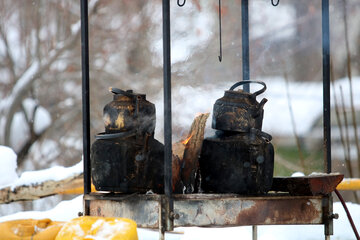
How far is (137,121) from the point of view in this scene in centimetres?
304

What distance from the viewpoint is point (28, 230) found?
3086 millimetres

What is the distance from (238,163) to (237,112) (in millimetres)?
305

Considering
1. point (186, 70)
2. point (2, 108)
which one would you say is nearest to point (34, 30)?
point (2, 108)

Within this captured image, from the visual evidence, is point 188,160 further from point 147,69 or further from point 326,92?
point 147,69

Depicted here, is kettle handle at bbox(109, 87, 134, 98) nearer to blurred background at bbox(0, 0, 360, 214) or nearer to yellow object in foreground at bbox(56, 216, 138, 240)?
yellow object in foreground at bbox(56, 216, 138, 240)

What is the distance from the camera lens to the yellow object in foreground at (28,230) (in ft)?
10.0

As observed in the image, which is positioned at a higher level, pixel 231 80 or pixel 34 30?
pixel 34 30

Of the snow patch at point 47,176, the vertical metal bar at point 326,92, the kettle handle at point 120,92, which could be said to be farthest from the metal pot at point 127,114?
the snow patch at point 47,176

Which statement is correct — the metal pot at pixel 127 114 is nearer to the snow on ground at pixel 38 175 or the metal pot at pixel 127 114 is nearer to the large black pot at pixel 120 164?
the large black pot at pixel 120 164

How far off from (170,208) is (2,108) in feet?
18.9

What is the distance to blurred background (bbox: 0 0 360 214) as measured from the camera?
793 centimetres

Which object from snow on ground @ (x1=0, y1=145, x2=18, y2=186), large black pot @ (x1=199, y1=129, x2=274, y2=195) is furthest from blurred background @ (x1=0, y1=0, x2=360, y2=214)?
large black pot @ (x1=199, y1=129, x2=274, y2=195)

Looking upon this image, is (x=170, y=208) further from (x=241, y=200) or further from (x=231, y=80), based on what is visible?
(x=231, y=80)

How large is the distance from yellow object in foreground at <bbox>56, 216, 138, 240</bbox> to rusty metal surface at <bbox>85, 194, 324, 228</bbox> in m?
0.17
